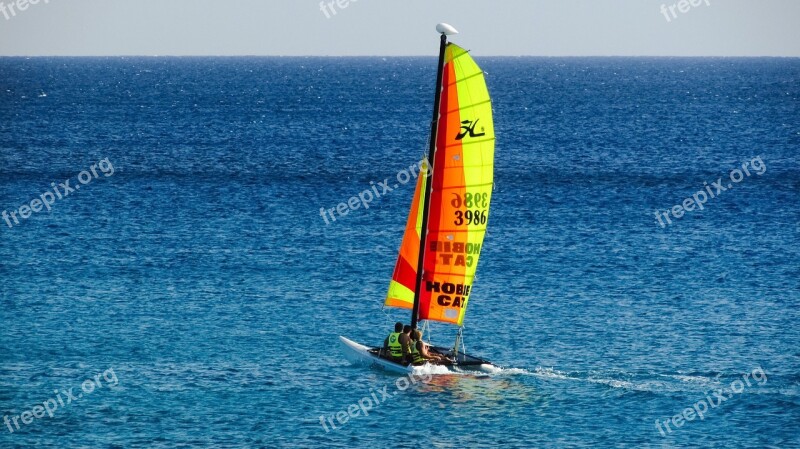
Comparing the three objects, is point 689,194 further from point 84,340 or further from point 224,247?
point 84,340

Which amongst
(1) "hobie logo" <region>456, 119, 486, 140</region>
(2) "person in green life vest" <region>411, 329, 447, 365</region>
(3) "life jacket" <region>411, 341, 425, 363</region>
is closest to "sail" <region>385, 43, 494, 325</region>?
(1) "hobie logo" <region>456, 119, 486, 140</region>

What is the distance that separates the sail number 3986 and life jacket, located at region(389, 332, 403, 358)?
5.20m

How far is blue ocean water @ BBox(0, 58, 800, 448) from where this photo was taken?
4375cm

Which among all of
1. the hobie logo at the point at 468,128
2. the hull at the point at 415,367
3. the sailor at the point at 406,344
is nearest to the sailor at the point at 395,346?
the sailor at the point at 406,344

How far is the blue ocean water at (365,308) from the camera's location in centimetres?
4375

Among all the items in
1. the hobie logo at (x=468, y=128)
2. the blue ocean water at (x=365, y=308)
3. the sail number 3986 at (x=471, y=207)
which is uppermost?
the hobie logo at (x=468, y=128)

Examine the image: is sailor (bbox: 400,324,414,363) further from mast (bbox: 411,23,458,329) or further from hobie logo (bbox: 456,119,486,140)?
hobie logo (bbox: 456,119,486,140)

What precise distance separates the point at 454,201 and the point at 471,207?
2.34ft

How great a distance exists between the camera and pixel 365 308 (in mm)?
61000

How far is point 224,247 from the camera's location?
75.6 meters

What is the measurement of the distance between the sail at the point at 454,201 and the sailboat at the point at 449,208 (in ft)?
0.12

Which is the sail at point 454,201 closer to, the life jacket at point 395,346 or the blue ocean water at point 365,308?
the life jacket at point 395,346

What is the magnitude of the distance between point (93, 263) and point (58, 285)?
568 cm

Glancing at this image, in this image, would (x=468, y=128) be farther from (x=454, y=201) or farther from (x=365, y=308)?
(x=365, y=308)
